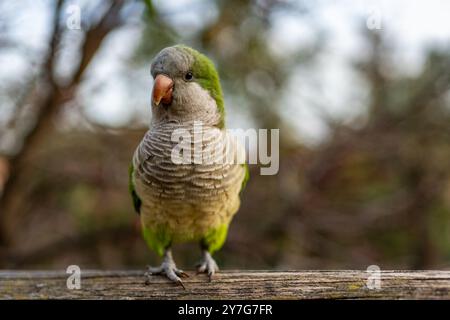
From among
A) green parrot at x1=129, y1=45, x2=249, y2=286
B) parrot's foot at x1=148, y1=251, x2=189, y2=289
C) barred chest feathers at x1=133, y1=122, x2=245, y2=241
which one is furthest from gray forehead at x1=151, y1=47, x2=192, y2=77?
parrot's foot at x1=148, y1=251, x2=189, y2=289

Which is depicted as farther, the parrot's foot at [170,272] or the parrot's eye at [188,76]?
the parrot's foot at [170,272]

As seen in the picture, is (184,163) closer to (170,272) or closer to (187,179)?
(187,179)

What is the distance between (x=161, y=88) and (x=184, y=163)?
291mm

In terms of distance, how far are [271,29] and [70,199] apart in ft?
7.95

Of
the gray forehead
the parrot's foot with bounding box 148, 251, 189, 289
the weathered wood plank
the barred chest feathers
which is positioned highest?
the gray forehead

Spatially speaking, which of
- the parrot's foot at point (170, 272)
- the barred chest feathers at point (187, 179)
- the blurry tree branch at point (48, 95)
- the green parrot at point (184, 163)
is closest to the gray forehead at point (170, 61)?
the green parrot at point (184, 163)

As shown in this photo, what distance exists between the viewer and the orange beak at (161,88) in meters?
1.46

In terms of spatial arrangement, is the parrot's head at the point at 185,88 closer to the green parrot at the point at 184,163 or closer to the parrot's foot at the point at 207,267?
the green parrot at the point at 184,163

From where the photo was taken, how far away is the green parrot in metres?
1.61

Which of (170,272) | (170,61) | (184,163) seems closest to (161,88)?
(170,61)

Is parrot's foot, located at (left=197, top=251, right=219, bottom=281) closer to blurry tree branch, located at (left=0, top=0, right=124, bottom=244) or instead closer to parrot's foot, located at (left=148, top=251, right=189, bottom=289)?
parrot's foot, located at (left=148, top=251, right=189, bottom=289)

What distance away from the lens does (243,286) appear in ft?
5.22

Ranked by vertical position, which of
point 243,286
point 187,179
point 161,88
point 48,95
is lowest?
point 243,286
